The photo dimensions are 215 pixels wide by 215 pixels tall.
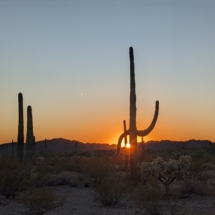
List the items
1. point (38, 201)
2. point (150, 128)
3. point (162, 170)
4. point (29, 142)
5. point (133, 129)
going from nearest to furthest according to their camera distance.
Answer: point (38, 201) → point (162, 170) → point (133, 129) → point (150, 128) → point (29, 142)

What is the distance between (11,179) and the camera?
18500 millimetres

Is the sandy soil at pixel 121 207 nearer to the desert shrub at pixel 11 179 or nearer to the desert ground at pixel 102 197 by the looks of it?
the desert ground at pixel 102 197

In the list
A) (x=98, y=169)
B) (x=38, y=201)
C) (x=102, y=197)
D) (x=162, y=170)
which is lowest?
(x=102, y=197)

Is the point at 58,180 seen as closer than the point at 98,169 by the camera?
No

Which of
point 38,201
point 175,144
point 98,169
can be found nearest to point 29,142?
point 98,169

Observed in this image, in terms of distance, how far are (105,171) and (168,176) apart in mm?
5458

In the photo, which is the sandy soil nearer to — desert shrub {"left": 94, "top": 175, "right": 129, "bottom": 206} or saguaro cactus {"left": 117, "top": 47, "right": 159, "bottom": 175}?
desert shrub {"left": 94, "top": 175, "right": 129, "bottom": 206}

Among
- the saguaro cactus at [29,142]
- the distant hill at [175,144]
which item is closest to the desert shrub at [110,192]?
the saguaro cactus at [29,142]

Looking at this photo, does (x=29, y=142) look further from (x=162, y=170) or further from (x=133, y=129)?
(x=162, y=170)

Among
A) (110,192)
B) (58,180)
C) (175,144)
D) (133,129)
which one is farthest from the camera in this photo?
(175,144)

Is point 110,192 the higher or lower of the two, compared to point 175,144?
lower

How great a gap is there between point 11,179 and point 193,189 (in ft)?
25.9

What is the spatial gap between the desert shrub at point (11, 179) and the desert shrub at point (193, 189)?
681 centimetres

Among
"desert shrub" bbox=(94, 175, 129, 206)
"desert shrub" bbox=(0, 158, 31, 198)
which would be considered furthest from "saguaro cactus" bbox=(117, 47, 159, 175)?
"desert shrub" bbox=(94, 175, 129, 206)
